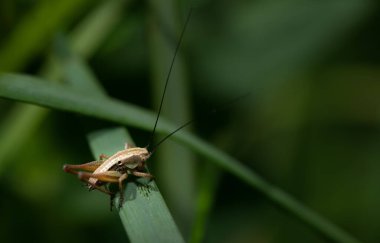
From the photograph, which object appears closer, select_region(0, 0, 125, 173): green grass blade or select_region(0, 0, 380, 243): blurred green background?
select_region(0, 0, 125, 173): green grass blade

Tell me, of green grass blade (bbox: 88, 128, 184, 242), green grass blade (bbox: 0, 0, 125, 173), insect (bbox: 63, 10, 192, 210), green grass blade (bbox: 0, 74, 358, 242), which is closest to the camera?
green grass blade (bbox: 88, 128, 184, 242)

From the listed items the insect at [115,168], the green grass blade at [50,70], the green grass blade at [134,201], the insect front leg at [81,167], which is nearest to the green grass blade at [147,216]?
the green grass blade at [134,201]

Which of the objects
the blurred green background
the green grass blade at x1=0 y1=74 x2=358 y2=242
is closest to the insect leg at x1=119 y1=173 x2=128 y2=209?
the green grass blade at x1=0 y1=74 x2=358 y2=242

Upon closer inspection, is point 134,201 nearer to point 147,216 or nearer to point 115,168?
point 147,216

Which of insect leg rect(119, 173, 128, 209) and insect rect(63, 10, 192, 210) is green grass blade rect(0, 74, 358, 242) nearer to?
insect rect(63, 10, 192, 210)

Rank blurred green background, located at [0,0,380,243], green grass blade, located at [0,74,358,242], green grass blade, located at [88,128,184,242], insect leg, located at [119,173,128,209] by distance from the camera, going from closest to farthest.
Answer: green grass blade, located at [88,128,184,242], insect leg, located at [119,173,128,209], green grass blade, located at [0,74,358,242], blurred green background, located at [0,0,380,243]
